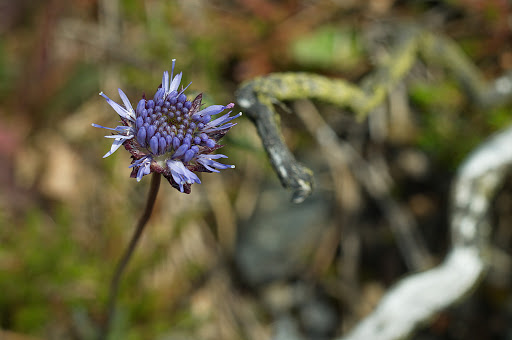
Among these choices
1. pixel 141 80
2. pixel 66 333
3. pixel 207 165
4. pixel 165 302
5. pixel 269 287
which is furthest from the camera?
pixel 141 80

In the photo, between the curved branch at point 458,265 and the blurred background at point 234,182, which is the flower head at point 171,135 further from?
the blurred background at point 234,182

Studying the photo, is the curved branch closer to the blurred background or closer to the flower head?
the blurred background

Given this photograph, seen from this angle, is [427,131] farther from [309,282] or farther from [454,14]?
[309,282]

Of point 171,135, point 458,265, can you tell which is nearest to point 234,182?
point 458,265

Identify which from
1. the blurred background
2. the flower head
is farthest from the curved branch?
the flower head


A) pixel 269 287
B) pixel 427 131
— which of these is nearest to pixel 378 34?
pixel 427 131
